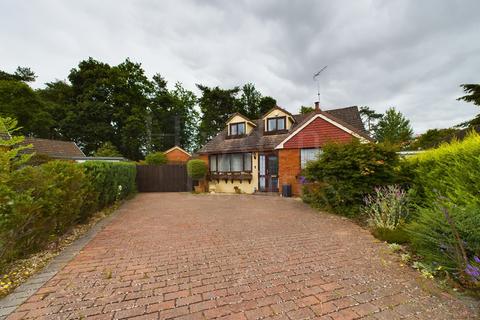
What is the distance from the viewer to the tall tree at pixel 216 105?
102 ft

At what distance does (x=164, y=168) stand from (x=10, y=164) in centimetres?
1344

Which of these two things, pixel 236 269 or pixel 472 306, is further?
pixel 236 269

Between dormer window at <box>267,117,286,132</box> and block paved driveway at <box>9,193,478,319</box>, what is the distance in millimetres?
9918

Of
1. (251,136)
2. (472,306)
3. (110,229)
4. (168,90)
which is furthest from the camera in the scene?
(168,90)

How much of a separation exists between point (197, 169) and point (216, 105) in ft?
61.7

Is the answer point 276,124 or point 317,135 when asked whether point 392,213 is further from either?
point 276,124

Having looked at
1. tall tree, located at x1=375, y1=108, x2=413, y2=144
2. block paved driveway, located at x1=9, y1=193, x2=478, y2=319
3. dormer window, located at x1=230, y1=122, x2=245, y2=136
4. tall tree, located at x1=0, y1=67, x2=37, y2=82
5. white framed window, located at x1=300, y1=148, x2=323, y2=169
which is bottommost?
block paved driveway, located at x1=9, y1=193, x2=478, y2=319

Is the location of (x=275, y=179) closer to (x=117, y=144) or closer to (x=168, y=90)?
(x=117, y=144)

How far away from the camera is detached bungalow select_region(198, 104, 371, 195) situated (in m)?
11.4

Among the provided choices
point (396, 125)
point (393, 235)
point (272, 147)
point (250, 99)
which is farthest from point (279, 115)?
point (396, 125)

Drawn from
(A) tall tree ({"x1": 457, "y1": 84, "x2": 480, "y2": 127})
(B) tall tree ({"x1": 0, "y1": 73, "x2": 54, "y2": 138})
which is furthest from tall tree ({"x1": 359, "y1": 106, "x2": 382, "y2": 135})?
(B) tall tree ({"x1": 0, "y1": 73, "x2": 54, "y2": 138})

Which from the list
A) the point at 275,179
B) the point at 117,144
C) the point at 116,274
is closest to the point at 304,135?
the point at 275,179

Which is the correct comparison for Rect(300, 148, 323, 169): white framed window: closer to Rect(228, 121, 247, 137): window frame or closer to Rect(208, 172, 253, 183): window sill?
Rect(208, 172, 253, 183): window sill

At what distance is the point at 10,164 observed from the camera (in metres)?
3.26
